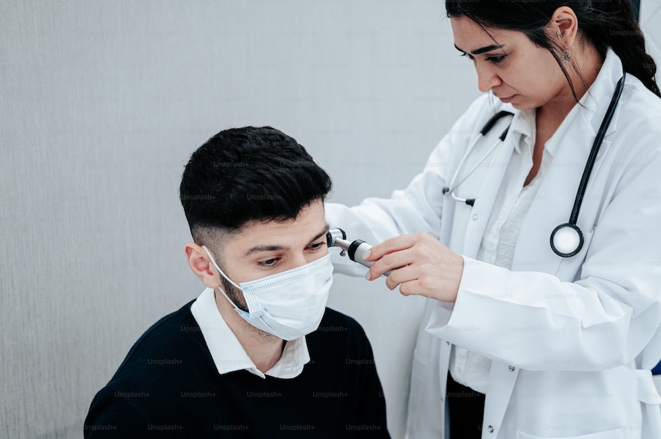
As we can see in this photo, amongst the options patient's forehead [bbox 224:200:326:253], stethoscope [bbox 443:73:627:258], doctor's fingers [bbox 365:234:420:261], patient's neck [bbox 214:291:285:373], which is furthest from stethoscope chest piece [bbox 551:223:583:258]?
patient's neck [bbox 214:291:285:373]

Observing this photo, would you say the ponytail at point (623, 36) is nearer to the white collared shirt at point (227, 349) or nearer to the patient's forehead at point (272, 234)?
the patient's forehead at point (272, 234)

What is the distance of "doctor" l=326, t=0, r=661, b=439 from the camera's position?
126 centimetres

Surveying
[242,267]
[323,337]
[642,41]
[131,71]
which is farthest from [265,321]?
[642,41]

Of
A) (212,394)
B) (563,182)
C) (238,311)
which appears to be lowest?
(212,394)

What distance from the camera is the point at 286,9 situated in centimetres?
175

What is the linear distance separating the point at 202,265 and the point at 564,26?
35.6 inches

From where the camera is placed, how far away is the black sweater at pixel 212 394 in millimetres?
1224

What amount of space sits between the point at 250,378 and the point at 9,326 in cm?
50

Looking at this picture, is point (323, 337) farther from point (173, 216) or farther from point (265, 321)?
point (173, 216)

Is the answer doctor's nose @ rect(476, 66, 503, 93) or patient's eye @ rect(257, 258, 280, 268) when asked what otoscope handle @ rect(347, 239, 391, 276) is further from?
doctor's nose @ rect(476, 66, 503, 93)

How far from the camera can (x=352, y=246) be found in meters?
1.34

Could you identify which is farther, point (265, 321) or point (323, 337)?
point (323, 337)

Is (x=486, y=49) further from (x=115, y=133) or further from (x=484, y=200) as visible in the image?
(x=115, y=133)

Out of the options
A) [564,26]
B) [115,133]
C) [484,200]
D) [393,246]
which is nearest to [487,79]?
[564,26]
